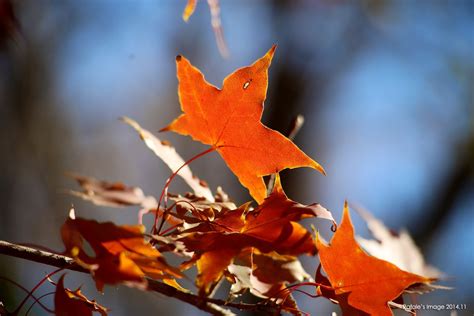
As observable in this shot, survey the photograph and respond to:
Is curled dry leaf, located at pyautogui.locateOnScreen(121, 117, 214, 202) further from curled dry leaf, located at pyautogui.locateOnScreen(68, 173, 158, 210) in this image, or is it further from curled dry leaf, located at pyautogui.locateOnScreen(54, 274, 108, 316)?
curled dry leaf, located at pyautogui.locateOnScreen(54, 274, 108, 316)

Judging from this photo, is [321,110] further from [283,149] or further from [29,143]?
[283,149]

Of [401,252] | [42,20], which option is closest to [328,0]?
[42,20]

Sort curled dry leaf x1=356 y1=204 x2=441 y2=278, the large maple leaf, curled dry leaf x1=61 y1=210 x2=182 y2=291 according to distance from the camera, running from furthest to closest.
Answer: curled dry leaf x1=356 y1=204 x2=441 y2=278 < the large maple leaf < curled dry leaf x1=61 y1=210 x2=182 y2=291

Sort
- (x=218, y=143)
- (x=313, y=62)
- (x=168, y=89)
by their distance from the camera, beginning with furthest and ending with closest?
(x=168, y=89) → (x=313, y=62) → (x=218, y=143)

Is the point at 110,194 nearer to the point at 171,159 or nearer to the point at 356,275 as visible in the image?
the point at 171,159

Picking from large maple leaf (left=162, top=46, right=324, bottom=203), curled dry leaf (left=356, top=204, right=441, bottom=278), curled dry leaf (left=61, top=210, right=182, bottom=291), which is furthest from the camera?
curled dry leaf (left=356, top=204, right=441, bottom=278)

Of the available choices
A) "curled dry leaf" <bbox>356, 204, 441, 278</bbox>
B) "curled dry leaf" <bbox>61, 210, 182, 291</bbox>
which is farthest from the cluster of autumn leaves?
"curled dry leaf" <bbox>356, 204, 441, 278</bbox>

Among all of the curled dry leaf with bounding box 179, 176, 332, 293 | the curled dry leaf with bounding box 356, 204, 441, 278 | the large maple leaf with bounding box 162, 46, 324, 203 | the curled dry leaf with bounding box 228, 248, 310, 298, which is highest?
the large maple leaf with bounding box 162, 46, 324, 203

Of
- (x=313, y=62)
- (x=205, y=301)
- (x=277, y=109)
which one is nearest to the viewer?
(x=205, y=301)

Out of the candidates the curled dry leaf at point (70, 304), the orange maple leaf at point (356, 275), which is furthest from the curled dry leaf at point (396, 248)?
the curled dry leaf at point (70, 304)
